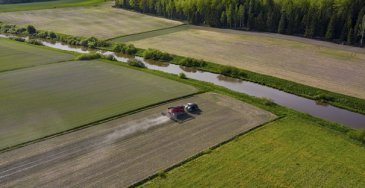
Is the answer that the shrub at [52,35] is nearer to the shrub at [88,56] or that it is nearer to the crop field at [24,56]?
the crop field at [24,56]

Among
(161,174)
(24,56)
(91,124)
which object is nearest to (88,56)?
(24,56)

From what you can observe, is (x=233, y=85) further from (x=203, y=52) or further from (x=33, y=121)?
(x=33, y=121)

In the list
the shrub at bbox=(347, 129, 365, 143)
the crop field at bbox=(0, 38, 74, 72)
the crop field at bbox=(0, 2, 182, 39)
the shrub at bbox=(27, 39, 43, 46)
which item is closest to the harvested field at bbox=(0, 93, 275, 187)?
the shrub at bbox=(347, 129, 365, 143)

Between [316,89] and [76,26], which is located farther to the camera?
[76,26]

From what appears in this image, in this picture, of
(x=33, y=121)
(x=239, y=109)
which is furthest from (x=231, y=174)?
(x=33, y=121)

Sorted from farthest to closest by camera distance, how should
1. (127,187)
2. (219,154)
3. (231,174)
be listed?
(219,154) → (231,174) → (127,187)

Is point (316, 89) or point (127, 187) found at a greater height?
point (316, 89)
